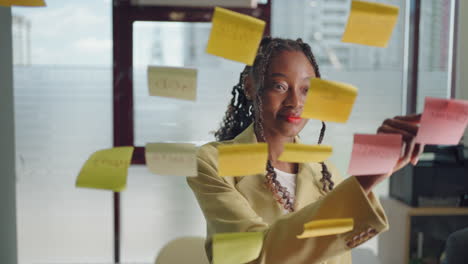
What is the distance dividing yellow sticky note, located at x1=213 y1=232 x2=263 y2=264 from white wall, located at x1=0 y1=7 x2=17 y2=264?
1.48 feet

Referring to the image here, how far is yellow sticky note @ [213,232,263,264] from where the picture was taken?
2.31 ft

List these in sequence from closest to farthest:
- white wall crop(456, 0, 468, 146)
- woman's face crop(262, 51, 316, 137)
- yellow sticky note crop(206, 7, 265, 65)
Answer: yellow sticky note crop(206, 7, 265, 65), woman's face crop(262, 51, 316, 137), white wall crop(456, 0, 468, 146)

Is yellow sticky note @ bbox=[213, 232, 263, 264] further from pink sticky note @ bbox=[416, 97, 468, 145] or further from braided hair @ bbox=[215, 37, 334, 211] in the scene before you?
pink sticky note @ bbox=[416, 97, 468, 145]

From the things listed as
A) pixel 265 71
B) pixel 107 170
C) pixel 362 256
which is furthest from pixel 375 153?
pixel 362 256

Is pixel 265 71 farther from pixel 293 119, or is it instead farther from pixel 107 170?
pixel 107 170

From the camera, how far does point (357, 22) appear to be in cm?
67

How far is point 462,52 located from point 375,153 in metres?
0.97

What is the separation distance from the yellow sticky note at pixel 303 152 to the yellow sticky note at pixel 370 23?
173mm

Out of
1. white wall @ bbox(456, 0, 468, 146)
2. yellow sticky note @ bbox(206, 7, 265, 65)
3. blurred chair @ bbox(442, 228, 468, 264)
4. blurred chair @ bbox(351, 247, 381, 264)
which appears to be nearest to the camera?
yellow sticky note @ bbox(206, 7, 265, 65)

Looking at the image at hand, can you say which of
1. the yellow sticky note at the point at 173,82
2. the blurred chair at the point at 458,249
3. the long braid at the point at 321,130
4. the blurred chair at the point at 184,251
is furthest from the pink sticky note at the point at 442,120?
the blurred chair at the point at 458,249

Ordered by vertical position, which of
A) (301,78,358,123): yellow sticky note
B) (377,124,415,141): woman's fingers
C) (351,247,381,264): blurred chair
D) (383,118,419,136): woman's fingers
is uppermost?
(301,78,358,123): yellow sticky note

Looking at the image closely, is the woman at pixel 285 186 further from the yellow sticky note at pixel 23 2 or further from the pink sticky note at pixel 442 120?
the yellow sticky note at pixel 23 2

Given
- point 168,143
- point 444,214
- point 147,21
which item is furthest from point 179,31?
point 444,214

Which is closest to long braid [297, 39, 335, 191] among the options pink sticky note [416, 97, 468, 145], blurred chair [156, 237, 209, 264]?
pink sticky note [416, 97, 468, 145]
